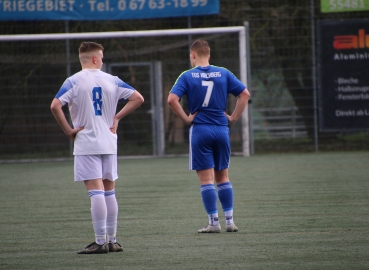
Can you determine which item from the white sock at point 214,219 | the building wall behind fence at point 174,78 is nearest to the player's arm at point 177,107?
the white sock at point 214,219

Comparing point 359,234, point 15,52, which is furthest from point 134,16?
point 359,234

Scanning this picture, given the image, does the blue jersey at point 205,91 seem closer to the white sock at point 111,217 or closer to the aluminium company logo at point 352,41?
the white sock at point 111,217

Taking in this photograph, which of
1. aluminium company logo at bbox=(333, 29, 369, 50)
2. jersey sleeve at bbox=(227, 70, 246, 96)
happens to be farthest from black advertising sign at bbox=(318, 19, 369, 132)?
jersey sleeve at bbox=(227, 70, 246, 96)

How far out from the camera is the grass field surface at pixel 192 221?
514cm

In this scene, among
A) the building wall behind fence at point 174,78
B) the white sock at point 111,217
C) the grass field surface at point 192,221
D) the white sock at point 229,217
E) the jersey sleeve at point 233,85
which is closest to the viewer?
the grass field surface at point 192,221

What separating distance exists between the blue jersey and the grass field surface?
1090 millimetres

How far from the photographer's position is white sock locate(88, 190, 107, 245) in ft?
18.1

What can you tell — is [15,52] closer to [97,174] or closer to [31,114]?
[31,114]

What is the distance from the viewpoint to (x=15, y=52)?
17.0 metres

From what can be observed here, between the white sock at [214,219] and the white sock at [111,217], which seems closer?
the white sock at [111,217]

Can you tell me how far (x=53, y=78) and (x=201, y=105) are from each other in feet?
35.2

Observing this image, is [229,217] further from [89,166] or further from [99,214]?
[89,166]

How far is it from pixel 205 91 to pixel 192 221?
4.89ft

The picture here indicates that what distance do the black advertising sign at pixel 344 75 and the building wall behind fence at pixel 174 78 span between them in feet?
1.37
